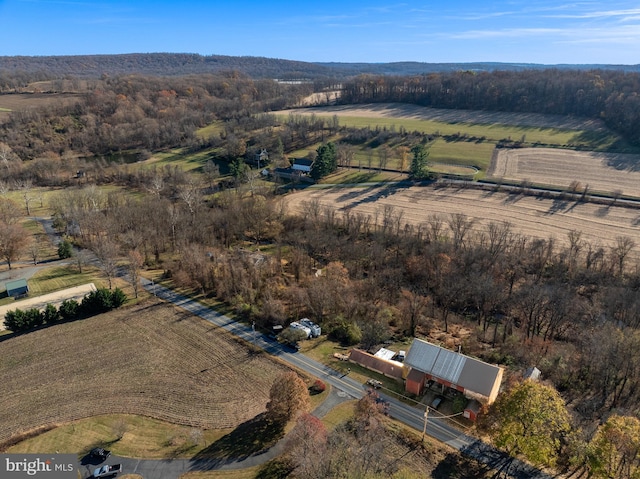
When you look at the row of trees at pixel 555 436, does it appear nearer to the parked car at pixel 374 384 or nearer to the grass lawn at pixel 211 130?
the parked car at pixel 374 384

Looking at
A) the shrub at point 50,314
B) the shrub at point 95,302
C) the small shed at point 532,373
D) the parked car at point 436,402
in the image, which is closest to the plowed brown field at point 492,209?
the small shed at point 532,373

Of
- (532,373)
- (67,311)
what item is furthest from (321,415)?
(67,311)

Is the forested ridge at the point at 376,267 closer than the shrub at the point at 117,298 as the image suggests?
Yes

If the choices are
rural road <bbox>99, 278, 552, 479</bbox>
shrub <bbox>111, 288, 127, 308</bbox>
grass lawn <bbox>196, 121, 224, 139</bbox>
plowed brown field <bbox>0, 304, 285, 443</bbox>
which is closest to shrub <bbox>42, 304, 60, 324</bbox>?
plowed brown field <bbox>0, 304, 285, 443</bbox>

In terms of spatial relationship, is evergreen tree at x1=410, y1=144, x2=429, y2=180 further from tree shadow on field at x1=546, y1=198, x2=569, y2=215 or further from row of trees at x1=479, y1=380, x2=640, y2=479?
row of trees at x1=479, y1=380, x2=640, y2=479

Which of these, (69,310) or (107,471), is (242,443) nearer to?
(107,471)

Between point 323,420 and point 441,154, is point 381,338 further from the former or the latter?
point 441,154
